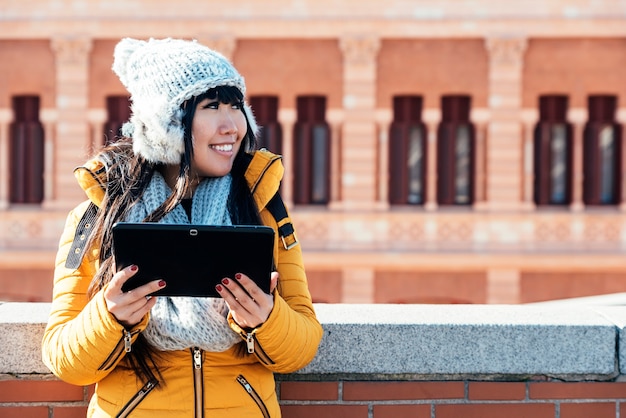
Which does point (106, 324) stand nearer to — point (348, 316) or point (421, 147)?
point (348, 316)

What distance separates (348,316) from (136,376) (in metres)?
0.82

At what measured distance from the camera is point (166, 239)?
1819 millimetres

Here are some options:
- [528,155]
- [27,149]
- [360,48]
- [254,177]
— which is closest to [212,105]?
[254,177]

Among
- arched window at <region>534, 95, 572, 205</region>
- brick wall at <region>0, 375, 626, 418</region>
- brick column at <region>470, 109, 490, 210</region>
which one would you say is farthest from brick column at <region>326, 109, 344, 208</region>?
brick wall at <region>0, 375, 626, 418</region>

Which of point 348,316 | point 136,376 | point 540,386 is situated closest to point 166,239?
point 136,376

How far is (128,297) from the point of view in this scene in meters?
1.85

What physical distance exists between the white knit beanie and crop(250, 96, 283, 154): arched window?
12277mm

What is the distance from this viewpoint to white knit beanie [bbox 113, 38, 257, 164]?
6.93 feet

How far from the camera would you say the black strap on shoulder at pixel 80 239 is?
79.7 inches

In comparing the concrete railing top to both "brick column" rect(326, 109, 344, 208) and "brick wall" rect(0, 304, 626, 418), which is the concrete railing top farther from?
"brick column" rect(326, 109, 344, 208)

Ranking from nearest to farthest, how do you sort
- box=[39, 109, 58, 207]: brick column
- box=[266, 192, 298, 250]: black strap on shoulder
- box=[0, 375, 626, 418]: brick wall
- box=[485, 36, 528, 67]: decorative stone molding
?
box=[266, 192, 298, 250]: black strap on shoulder
box=[0, 375, 626, 418]: brick wall
box=[485, 36, 528, 67]: decorative stone molding
box=[39, 109, 58, 207]: brick column

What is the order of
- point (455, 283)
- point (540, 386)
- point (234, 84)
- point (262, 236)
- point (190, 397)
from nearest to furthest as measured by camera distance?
point (262, 236)
point (190, 397)
point (234, 84)
point (540, 386)
point (455, 283)

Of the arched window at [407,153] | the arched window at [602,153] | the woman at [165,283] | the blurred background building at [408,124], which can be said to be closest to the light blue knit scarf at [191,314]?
the woman at [165,283]

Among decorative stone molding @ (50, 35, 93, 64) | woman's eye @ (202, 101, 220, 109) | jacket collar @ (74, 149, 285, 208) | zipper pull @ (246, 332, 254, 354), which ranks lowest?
zipper pull @ (246, 332, 254, 354)
